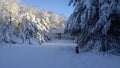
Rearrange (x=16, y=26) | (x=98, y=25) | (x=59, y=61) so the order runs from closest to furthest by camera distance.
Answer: (x=59, y=61) < (x=98, y=25) < (x=16, y=26)

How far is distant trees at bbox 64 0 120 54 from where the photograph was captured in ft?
32.7

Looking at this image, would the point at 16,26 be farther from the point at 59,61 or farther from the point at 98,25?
the point at 59,61

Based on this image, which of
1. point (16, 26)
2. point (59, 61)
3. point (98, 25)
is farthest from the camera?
point (16, 26)

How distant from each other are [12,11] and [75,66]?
18.2m

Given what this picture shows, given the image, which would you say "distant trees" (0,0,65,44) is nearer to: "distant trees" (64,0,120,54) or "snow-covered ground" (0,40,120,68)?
"distant trees" (64,0,120,54)

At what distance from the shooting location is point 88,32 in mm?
11242

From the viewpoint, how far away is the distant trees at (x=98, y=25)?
32.7 ft

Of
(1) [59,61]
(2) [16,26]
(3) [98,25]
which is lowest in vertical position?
(1) [59,61]

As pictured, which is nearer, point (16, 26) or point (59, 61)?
point (59, 61)

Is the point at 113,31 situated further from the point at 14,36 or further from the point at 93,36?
the point at 14,36

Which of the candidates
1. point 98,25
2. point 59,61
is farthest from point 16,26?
point 59,61

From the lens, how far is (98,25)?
10.2 meters

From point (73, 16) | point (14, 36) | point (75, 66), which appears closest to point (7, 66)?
point (75, 66)

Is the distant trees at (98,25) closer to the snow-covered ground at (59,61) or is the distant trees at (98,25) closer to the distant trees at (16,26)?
the snow-covered ground at (59,61)
